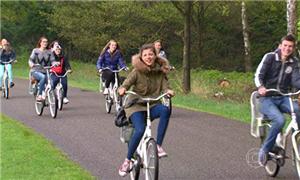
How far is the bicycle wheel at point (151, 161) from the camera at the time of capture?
25.0 feet

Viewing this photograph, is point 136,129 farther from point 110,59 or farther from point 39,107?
point 39,107

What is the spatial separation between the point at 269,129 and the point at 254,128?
27cm

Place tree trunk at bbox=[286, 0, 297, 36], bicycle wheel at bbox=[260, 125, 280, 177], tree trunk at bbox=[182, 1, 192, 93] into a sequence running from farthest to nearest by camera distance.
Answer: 1. tree trunk at bbox=[182, 1, 192, 93]
2. tree trunk at bbox=[286, 0, 297, 36]
3. bicycle wheel at bbox=[260, 125, 280, 177]

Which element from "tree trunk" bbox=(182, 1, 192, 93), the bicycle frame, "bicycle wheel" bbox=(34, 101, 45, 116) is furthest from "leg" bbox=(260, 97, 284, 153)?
"tree trunk" bbox=(182, 1, 192, 93)

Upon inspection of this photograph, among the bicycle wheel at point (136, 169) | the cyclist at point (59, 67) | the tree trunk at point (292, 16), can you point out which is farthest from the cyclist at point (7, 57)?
the bicycle wheel at point (136, 169)

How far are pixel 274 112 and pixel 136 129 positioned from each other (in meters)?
1.83

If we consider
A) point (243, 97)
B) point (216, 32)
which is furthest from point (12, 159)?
point (216, 32)

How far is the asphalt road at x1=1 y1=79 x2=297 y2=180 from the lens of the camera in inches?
356

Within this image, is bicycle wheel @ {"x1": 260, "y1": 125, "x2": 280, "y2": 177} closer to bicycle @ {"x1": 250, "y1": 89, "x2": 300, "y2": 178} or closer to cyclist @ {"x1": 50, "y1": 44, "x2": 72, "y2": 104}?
bicycle @ {"x1": 250, "y1": 89, "x2": 300, "y2": 178}

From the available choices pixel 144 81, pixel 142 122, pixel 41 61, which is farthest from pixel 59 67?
pixel 142 122

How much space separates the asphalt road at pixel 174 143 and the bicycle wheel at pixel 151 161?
840 mm

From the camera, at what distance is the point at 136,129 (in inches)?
317

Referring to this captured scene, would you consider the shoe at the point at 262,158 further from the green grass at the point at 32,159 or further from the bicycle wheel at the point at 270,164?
the green grass at the point at 32,159

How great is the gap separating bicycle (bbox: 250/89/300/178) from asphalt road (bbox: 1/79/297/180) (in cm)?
22
